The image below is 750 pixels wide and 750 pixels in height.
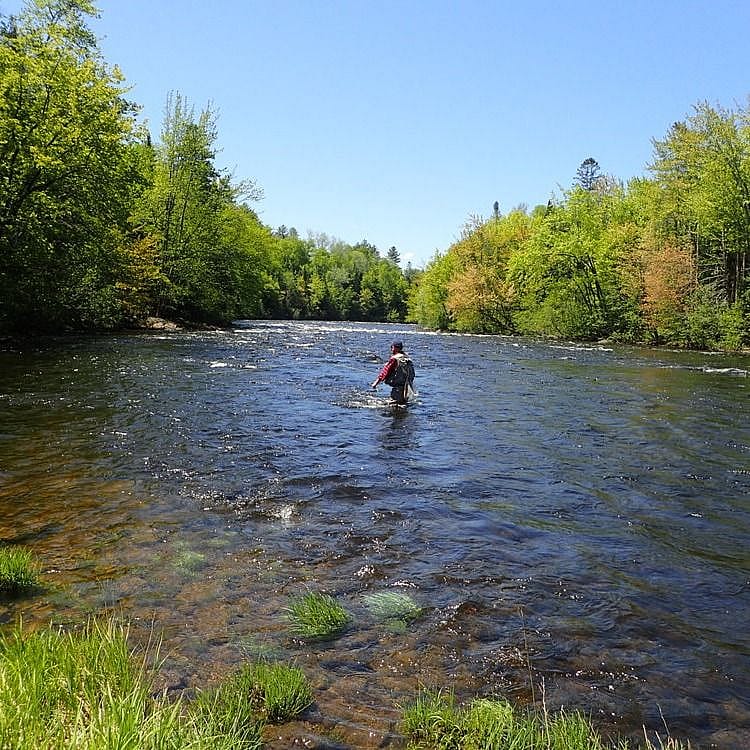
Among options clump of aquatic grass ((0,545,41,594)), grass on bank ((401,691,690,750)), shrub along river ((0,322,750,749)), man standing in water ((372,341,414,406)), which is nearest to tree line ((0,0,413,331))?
shrub along river ((0,322,750,749))

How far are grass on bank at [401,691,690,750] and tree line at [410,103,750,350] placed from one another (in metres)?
36.9

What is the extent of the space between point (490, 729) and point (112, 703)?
2.11 metres

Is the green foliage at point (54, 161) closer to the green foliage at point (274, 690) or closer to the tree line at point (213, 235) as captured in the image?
the tree line at point (213, 235)

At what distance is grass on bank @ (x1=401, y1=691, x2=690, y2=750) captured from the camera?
3160 mm

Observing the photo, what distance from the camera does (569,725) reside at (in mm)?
3369

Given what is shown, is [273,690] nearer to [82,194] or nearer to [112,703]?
[112,703]

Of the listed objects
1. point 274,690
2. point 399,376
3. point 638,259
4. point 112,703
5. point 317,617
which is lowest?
point 317,617

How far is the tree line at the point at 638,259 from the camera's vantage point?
3575 centimetres

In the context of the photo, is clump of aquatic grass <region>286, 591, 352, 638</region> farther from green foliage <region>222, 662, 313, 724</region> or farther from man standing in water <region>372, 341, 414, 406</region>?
man standing in water <region>372, 341, 414, 406</region>

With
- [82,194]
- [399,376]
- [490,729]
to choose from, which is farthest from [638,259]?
[490,729]

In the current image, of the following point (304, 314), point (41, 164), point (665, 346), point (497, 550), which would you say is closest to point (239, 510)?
point (497, 550)

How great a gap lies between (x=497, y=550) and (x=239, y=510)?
133 inches

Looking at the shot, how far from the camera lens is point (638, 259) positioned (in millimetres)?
42500

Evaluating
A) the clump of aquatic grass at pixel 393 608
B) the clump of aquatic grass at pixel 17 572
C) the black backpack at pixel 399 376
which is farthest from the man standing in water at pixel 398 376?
the clump of aquatic grass at pixel 17 572
